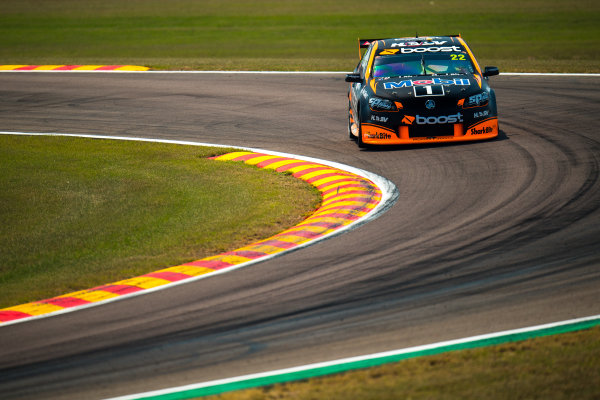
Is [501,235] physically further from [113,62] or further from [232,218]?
[113,62]

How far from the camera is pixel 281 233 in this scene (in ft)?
30.7

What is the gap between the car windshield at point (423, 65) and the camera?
13508 millimetres

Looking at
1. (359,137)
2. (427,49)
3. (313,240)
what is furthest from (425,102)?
(313,240)

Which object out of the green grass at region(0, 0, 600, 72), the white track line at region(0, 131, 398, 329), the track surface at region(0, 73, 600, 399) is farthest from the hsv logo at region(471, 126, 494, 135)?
the green grass at region(0, 0, 600, 72)

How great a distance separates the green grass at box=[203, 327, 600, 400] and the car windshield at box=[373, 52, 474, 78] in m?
8.23

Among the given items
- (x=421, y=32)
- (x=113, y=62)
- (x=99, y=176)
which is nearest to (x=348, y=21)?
(x=421, y=32)

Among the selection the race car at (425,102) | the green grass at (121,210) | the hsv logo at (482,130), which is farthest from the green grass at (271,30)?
the green grass at (121,210)

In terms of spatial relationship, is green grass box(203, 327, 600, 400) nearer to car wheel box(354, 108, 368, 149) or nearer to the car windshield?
car wheel box(354, 108, 368, 149)

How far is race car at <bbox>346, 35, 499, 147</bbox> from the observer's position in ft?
42.0

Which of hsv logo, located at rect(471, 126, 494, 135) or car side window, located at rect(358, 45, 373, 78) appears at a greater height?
car side window, located at rect(358, 45, 373, 78)

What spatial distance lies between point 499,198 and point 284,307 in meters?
3.99

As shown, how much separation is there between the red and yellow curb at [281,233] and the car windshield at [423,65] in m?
2.17

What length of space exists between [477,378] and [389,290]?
6.16 feet

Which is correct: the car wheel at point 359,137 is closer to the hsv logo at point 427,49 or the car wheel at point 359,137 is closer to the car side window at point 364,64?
the car side window at point 364,64
